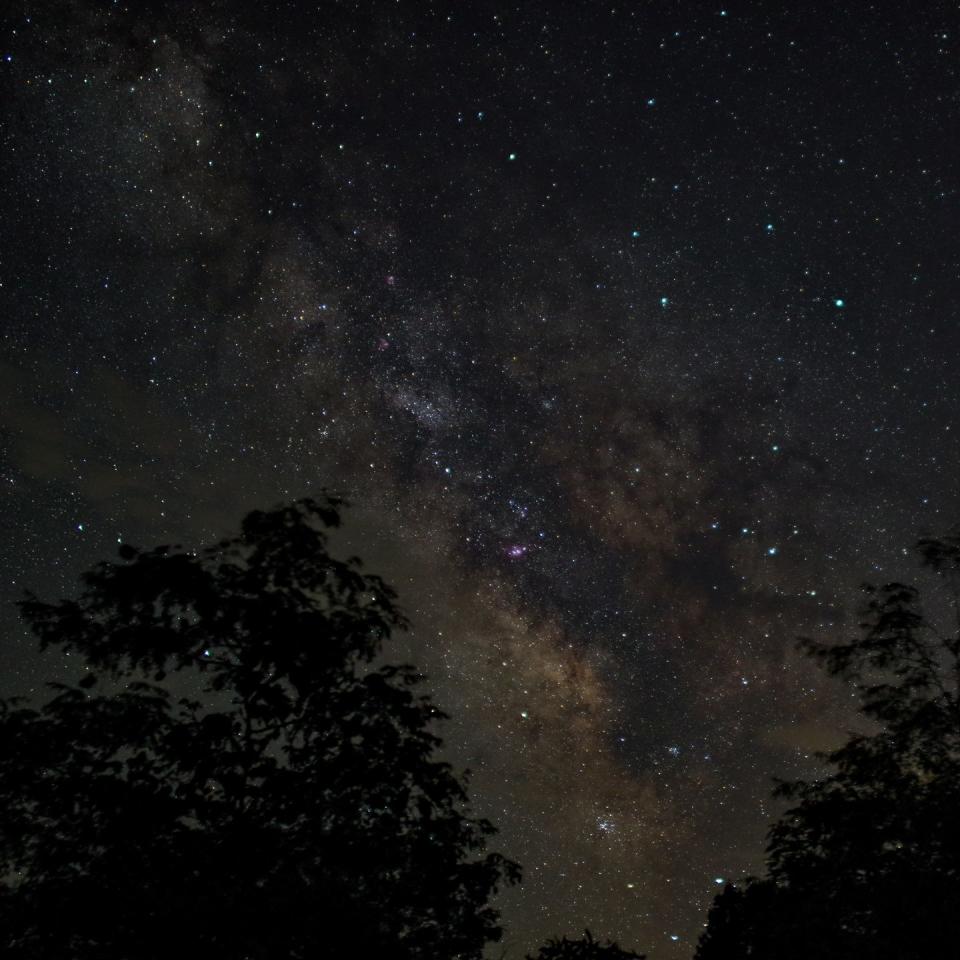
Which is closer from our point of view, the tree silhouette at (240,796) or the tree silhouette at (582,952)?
the tree silhouette at (240,796)

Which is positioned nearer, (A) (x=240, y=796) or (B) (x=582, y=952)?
(A) (x=240, y=796)

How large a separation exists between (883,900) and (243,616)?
889 cm

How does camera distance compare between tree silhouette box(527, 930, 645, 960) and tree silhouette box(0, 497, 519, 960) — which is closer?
tree silhouette box(0, 497, 519, 960)

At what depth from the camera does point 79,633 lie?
23.8ft

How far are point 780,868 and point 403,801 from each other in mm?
8109

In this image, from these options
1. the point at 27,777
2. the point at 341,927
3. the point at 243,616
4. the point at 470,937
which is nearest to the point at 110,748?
the point at 27,777

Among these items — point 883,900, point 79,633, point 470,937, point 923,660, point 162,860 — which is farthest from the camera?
point 923,660

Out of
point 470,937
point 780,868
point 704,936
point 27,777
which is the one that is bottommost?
point 470,937

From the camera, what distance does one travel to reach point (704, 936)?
2559 cm

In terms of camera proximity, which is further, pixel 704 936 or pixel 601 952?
pixel 704 936

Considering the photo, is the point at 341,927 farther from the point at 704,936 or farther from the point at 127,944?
the point at 704,936

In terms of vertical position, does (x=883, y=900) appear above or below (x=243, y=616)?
below

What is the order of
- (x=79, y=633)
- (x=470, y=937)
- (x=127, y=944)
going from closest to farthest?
(x=127, y=944)
(x=79, y=633)
(x=470, y=937)

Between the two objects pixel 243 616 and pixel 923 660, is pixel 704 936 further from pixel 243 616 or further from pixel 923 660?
pixel 243 616
